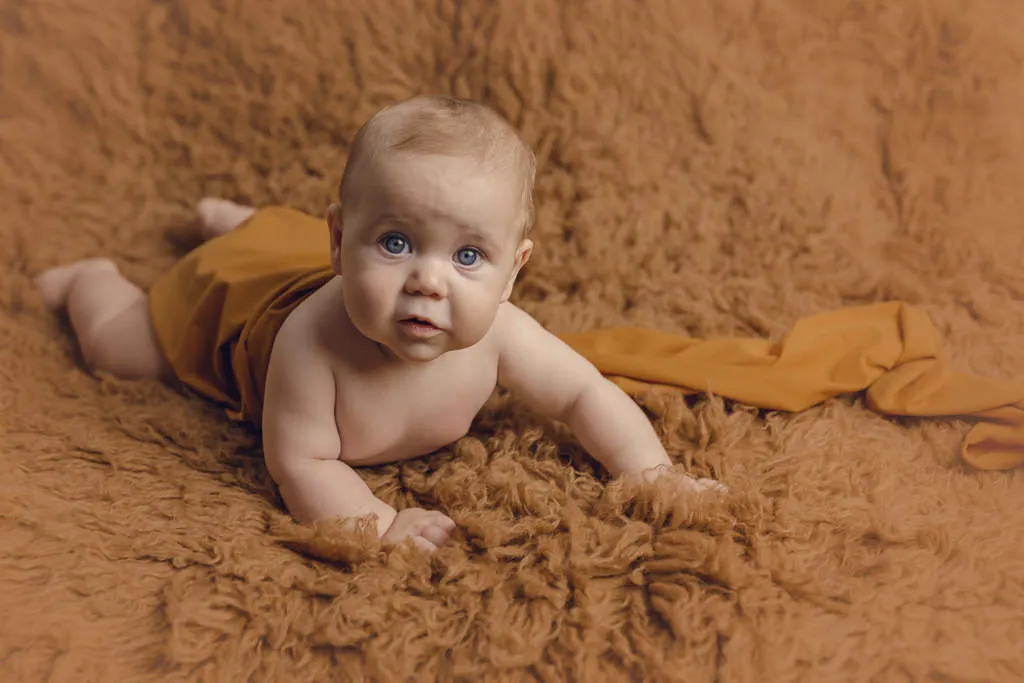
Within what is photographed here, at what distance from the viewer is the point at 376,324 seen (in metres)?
0.84

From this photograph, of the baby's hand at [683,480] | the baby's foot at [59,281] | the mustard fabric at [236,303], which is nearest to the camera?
the baby's hand at [683,480]

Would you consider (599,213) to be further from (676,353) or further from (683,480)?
(683,480)

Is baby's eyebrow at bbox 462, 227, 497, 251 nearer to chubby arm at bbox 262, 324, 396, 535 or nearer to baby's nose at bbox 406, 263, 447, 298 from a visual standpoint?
baby's nose at bbox 406, 263, 447, 298

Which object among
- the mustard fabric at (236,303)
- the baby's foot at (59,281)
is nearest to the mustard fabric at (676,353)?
the mustard fabric at (236,303)

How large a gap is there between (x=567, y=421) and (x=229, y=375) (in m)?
0.38

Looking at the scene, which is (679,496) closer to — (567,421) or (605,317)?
(567,421)

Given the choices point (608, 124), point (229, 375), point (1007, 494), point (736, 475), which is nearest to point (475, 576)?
point (736, 475)

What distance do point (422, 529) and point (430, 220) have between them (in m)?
0.28

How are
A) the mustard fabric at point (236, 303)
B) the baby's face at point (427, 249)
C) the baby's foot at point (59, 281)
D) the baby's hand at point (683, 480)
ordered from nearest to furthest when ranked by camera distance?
the baby's face at point (427, 249), the baby's hand at point (683, 480), the mustard fabric at point (236, 303), the baby's foot at point (59, 281)

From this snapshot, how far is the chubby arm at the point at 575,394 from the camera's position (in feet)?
3.19

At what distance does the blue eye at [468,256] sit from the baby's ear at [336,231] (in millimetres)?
117

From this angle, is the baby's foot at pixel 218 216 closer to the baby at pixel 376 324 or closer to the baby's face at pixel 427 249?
the baby at pixel 376 324

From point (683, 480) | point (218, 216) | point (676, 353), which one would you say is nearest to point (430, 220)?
point (683, 480)

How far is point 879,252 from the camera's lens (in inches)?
51.8
